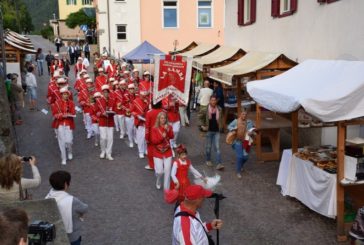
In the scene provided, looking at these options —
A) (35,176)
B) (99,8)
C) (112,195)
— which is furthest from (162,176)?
(99,8)

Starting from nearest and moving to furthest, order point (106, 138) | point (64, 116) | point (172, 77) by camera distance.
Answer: point (172, 77) → point (64, 116) → point (106, 138)

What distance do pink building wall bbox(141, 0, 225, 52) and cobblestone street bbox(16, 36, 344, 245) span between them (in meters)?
19.7

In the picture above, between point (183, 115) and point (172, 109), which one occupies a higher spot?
point (172, 109)

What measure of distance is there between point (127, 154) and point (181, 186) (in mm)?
5057

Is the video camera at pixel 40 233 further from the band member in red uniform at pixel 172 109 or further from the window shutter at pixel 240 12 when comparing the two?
the window shutter at pixel 240 12

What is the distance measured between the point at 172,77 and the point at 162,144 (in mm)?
2073

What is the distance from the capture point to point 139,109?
12312 mm

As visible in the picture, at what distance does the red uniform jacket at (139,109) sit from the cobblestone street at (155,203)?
3.39 feet

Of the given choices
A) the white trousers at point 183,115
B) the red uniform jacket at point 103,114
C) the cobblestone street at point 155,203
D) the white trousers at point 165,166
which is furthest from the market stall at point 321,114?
the white trousers at point 183,115

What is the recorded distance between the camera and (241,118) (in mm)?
10547

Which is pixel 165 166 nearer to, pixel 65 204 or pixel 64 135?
pixel 64 135

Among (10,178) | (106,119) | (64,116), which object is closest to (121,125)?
(106,119)

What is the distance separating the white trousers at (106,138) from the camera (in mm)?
12141

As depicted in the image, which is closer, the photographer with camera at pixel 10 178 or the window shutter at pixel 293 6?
the photographer with camera at pixel 10 178
